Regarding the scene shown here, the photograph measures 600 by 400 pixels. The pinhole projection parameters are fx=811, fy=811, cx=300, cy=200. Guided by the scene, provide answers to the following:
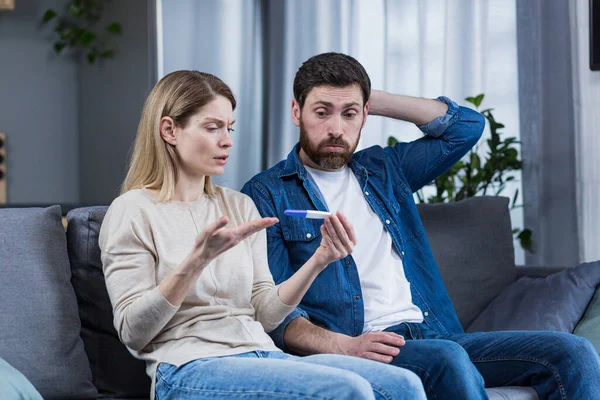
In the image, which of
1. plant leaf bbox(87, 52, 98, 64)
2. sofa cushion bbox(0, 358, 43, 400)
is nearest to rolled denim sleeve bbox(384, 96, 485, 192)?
sofa cushion bbox(0, 358, 43, 400)

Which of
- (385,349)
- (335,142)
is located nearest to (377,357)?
(385,349)

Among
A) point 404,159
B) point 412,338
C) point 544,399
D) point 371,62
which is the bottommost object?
point 544,399

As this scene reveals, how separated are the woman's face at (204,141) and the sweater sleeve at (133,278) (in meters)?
0.16

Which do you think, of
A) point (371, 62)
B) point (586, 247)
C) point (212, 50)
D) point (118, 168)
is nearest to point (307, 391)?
point (586, 247)

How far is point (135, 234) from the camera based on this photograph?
1620 millimetres

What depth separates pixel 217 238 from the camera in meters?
1.44

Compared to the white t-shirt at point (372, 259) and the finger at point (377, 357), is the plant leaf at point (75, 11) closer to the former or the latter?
the white t-shirt at point (372, 259)

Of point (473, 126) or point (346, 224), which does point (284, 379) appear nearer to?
point (346, 224)

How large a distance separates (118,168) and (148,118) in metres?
3.20

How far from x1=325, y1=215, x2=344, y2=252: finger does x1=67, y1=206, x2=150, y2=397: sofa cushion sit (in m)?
0.61

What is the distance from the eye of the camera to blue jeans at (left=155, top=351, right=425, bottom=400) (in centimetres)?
140

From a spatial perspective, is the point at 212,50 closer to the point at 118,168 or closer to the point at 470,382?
the point at 118,168

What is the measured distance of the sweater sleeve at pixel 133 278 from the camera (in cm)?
152

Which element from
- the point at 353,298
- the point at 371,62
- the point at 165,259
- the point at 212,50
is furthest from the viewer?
the point at 212,50
